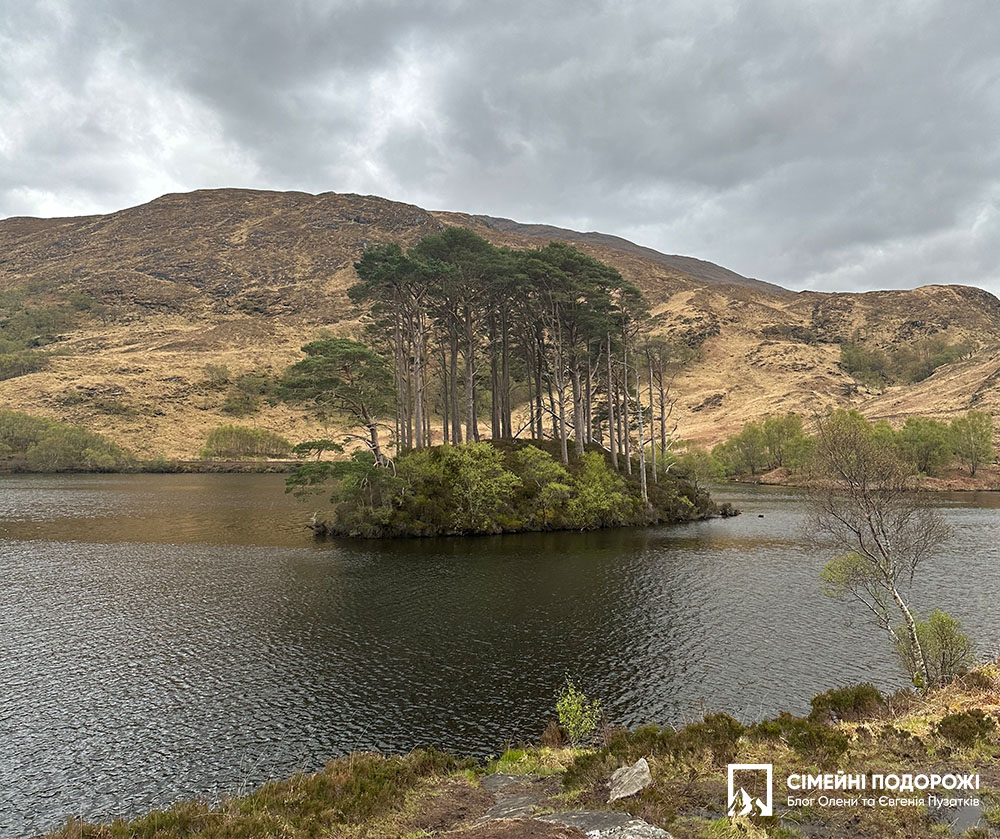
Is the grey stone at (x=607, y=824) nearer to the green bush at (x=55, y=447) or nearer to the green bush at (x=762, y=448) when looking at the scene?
the green bush at (x=762, y=448)

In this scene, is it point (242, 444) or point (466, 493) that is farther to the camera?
point (242, 444)

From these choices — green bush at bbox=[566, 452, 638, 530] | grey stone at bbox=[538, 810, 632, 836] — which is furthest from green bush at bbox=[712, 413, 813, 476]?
grey stone at bbox=[538, 810, 632, 836]

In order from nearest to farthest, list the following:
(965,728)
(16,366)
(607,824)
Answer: (607,824) < (965,728) < (16,366)

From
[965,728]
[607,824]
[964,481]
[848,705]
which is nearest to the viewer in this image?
[607,824]

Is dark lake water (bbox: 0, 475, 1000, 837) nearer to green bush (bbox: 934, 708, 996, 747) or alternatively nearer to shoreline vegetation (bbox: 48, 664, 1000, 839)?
shoreline vegetation (bbox: 48, 664, 1000, 839)

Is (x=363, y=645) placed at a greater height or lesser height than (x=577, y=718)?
lesser

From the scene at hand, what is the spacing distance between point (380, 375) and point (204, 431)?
14004 cm

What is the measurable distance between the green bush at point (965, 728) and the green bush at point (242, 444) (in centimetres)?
15690

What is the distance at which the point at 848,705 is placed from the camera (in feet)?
56.7

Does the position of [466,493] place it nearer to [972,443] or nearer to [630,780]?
[630,780]

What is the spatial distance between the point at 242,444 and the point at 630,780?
551ft

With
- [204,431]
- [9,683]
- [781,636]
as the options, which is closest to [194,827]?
[9,683]

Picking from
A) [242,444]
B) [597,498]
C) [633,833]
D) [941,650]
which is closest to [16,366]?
[242,444]

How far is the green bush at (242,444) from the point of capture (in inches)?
6211
